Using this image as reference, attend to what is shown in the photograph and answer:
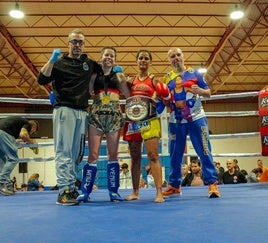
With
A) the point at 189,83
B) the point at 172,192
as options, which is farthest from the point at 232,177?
the point at 189,83

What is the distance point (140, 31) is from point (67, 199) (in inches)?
304

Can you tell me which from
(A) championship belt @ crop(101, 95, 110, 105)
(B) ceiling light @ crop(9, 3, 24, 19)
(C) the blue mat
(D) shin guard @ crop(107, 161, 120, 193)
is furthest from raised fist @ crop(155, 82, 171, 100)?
(B) ceiling light @ crop(9, 3, 24, 19)

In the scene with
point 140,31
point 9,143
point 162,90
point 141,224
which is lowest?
point 141,224

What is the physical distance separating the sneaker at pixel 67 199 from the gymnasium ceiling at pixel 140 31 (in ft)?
20.6

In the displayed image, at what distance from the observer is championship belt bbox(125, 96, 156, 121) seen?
8.91 feet

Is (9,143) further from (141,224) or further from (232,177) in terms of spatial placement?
(232,177)

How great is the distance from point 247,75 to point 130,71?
4473 mm

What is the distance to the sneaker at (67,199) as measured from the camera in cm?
246

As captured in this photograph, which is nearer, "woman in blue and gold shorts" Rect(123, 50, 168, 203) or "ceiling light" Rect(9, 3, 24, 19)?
"woman in blue and gold shorts" Rect(123, 50, 168, 203)

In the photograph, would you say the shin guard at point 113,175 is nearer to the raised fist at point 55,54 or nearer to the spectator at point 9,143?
the raised fist at point 55,54

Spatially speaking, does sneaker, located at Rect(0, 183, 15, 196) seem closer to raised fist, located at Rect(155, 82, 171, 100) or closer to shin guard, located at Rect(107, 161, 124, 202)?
shin guard, located at Rect(107, 161, 124, 202)

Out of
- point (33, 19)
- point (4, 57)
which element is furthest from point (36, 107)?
point (33, 19)

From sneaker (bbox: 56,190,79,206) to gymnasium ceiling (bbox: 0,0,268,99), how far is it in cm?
627

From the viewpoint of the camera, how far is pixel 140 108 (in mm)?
2721
